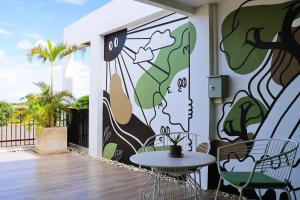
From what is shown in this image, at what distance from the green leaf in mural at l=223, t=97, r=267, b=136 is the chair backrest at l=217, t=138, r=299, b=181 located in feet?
0.67

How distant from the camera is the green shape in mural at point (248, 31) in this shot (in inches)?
137

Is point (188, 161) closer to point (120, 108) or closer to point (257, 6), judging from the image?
point (257, 6)

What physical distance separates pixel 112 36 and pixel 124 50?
0.65 metres

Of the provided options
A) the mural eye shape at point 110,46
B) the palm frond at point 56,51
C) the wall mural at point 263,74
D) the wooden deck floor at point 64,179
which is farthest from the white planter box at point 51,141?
the wall mural at point 263,74

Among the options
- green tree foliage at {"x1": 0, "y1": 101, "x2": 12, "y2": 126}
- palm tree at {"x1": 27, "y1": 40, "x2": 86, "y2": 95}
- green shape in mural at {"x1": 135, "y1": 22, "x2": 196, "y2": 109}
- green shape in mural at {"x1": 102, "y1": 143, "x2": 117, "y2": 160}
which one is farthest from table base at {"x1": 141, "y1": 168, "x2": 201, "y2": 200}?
green tree foliage at {"x1": 0, "y1": 101, "x2": 12, "y2": 126}

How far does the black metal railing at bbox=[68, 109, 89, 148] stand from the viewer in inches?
292

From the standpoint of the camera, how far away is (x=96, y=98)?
666 cm

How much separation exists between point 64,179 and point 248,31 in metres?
3.53

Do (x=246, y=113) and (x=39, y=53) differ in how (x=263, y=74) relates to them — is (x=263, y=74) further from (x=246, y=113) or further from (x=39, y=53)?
(x=39, y=53)

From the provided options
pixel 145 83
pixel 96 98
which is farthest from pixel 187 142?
pixel 96 98

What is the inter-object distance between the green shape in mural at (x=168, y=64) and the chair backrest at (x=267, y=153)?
1.56 meters

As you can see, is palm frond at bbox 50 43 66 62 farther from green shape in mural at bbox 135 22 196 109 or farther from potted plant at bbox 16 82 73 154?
green shape in mural at bbox 135 22 196 109

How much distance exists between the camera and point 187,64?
15.0 ft

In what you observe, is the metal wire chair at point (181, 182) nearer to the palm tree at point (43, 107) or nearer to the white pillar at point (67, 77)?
the palm tree at point (43, 107)
